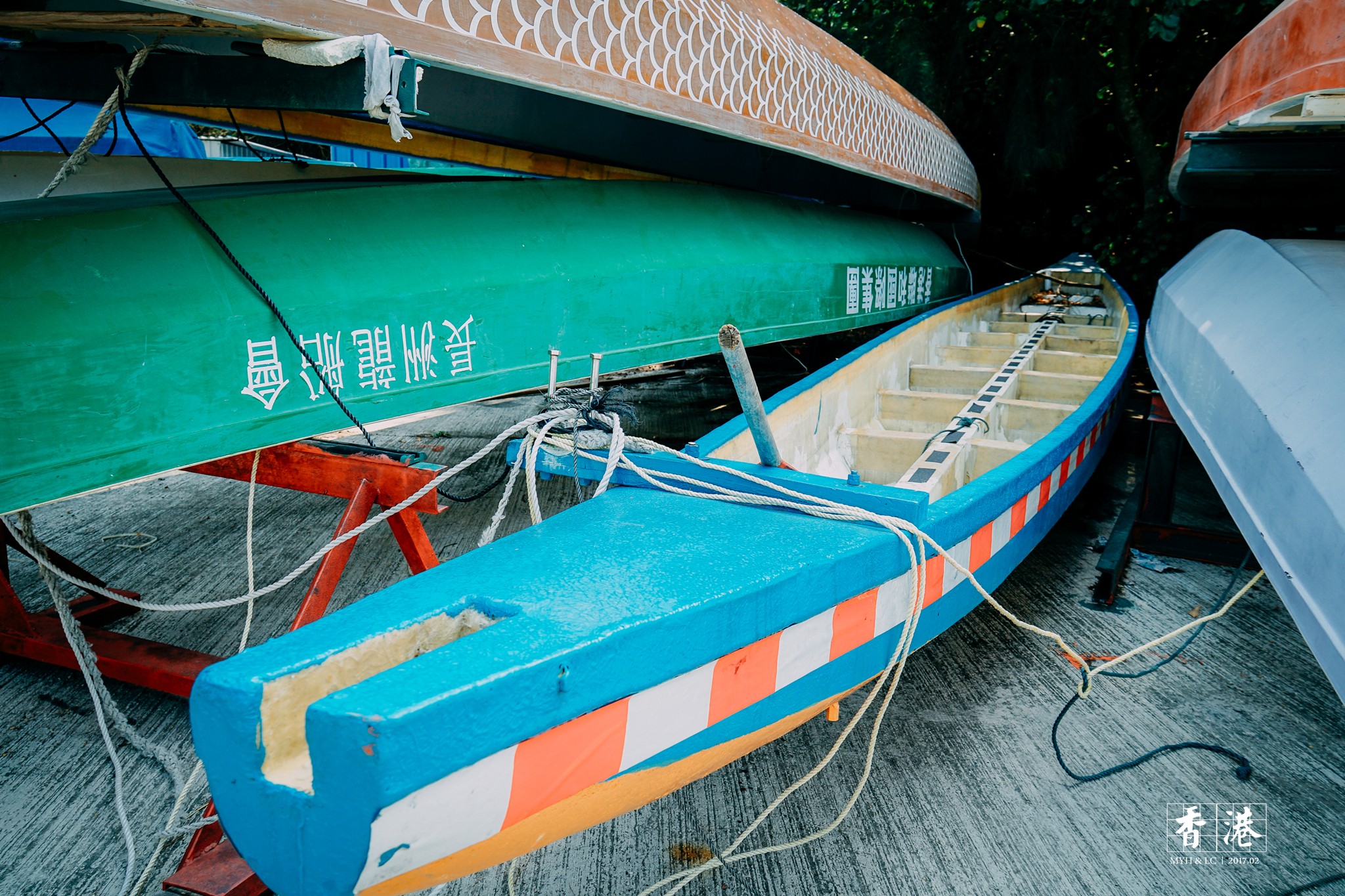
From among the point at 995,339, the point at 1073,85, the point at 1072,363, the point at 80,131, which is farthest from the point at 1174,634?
the point at 1073,85

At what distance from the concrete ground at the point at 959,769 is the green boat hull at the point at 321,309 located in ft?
2.51

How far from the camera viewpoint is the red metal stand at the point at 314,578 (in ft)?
7.03

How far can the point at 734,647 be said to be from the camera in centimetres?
124

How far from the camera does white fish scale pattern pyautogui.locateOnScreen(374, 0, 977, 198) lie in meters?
2.19

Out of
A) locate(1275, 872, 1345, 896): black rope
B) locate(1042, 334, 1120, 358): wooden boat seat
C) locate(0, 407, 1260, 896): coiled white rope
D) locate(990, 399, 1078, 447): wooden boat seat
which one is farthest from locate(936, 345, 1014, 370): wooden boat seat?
locate(1275, 872, 1345, 896): black rope

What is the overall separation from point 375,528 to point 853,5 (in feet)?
24.6

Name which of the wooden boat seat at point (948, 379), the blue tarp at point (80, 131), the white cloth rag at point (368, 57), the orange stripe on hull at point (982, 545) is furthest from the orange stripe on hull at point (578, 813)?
the blue tarp at point (80, 131)

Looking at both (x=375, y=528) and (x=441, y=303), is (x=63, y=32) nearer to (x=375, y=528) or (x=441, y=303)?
(x=441, y=303)

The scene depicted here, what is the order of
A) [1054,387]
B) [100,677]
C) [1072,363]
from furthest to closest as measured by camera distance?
[1072,363]
[1054,387]
[100,677]

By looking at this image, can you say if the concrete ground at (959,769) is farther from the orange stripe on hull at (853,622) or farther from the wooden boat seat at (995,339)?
the wooden boat seat at (995,339)

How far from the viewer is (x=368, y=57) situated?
170 cm


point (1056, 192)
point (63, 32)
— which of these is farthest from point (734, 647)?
point (1056, 192)

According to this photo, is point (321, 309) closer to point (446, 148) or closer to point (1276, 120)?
point (446, 148)

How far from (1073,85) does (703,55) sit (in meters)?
5.63
